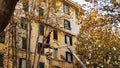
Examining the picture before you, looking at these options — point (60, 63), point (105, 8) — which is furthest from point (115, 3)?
point (60, 63)

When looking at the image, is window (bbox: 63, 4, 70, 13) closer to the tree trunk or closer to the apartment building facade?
the apartment building facade

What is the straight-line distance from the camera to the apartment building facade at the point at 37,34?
93.4 feet

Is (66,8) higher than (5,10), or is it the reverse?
(5,10)

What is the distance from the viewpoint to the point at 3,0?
12.9 ft

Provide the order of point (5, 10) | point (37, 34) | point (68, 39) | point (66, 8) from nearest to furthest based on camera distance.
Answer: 1. point (5, 10)
2. point (37, 34)
3. point (68, 39)
4. point (66, 8)

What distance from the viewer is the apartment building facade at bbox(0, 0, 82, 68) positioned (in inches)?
1121

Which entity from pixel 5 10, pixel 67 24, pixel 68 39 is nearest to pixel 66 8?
pixel 67 24

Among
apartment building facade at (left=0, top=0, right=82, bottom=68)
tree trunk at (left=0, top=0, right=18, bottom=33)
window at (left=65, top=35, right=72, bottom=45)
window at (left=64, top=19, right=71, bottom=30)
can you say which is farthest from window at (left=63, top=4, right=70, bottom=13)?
tree trunk at (left=0, top=0, right=18, bottom=33)

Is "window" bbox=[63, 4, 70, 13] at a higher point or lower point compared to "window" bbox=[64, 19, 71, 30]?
higher

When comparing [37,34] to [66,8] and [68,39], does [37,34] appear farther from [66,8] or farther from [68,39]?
[66,8]

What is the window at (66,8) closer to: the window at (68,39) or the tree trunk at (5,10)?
the window at (68,39)

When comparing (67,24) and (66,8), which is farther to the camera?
(66,8)

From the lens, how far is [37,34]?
39906 millimetres

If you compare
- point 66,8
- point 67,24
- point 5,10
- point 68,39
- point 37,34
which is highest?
point 5,10
